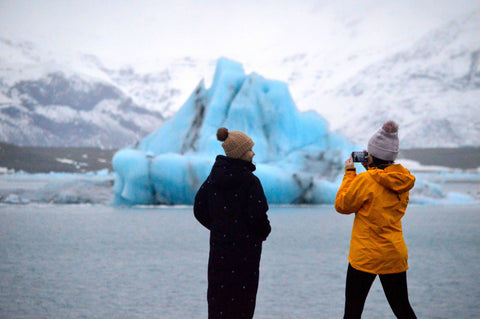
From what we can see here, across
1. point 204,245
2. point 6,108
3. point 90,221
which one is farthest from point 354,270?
point 6,108

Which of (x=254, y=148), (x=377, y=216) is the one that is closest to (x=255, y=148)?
(x=254, y=148)

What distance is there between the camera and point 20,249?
27.2 feet

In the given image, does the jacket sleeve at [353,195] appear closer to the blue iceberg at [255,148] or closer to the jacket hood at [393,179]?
the jacket hood at [393,179]

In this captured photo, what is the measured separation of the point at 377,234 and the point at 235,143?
0.85 metres

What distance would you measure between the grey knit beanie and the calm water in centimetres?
181

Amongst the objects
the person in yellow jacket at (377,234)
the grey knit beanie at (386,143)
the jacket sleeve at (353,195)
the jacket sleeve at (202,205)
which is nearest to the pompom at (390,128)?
the grey knit beanie at (386,143)

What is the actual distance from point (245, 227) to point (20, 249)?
21.0 ft

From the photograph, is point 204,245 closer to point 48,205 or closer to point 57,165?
point 48,205

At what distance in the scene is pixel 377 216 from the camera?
9.43 ft

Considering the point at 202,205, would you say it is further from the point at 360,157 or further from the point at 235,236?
the point at 360,157

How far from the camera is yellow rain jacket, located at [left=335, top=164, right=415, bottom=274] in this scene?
9.37ft

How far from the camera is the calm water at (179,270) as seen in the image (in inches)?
181

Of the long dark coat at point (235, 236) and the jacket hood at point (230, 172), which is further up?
the jacket hood at point (230, 172)

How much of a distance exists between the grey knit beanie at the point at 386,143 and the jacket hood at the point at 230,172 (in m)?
0.69
